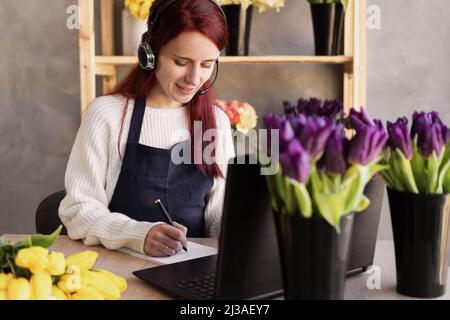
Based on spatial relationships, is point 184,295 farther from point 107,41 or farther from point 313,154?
point 107,41

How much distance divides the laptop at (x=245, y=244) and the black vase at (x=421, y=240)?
0.24 meters

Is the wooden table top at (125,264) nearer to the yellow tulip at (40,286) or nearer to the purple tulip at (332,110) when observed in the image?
the yellow tulip at (40,286)

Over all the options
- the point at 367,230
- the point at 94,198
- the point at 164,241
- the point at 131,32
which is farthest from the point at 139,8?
the point at 367,230

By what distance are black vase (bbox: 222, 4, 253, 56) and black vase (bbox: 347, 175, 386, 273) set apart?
1313mm

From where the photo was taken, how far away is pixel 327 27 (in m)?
2.41

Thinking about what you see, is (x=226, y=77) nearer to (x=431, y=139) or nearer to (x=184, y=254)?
(x=184, y=254)

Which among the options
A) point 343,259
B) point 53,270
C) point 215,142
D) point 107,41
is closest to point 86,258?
point 53,270

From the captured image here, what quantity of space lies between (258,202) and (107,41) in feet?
6.15

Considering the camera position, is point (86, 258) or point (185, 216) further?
point (185, 216)

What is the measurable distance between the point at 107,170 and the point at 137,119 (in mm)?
188

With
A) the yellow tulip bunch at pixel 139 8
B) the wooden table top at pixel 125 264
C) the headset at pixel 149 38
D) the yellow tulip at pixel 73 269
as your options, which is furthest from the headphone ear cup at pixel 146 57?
the yellow tulip at pixel 73 269

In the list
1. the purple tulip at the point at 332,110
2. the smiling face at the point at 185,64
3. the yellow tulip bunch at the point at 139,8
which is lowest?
the purple tulip at the point at 332,110

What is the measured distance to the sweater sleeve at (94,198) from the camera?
4.91ft

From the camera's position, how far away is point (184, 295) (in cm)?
111
